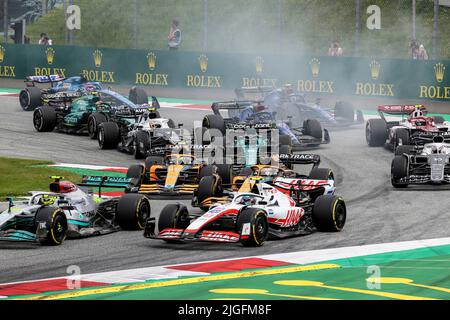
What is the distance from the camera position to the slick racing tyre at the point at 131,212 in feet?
66.5

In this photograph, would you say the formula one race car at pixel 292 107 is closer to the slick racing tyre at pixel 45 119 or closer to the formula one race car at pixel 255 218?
the slick racing tyre at pixel 45 119

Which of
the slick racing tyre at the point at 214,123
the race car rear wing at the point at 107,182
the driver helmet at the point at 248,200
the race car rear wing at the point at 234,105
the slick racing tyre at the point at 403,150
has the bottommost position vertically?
the driver helmet at the point at 248,200

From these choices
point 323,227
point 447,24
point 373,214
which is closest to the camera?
point 323,227

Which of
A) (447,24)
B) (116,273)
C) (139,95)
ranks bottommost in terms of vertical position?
(116,273)

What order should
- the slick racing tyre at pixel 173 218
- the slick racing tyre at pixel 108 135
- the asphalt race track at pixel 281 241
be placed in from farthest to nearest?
the slick racing tyre at pixel 108 135
the slick racing tyre at pixel 173 218
the asphalt race track at pixel 281 241

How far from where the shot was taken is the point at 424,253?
715 inches

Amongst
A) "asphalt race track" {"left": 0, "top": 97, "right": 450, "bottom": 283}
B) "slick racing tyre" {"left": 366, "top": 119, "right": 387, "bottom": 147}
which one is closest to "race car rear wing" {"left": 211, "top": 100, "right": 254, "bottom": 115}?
"asphalt race track" {"left": 0, "top": 97, "right": 450, "bottom": 283}

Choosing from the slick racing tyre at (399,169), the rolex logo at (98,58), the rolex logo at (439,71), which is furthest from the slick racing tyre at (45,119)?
the slick racing tyre at (399,169)

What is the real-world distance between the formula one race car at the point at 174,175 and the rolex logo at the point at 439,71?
56.9 ft

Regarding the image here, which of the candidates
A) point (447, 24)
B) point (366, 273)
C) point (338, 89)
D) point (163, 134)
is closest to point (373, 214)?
point (366, 273)

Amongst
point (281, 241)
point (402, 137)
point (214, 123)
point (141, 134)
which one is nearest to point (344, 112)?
point (214, 123)

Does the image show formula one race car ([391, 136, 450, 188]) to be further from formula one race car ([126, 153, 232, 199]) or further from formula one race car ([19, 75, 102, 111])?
formula one race car ([19, 75, 102, 111])
